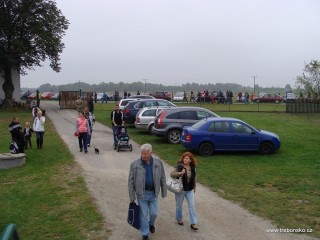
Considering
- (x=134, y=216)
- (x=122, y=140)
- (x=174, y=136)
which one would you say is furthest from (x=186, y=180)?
(x=174, y=136)

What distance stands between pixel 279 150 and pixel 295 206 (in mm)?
8411

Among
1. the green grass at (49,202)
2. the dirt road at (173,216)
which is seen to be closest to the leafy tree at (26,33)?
the green grass at (49,202)

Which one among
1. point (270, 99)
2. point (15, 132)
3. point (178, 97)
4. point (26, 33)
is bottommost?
point (15, 132)

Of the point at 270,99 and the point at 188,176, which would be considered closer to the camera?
the point at 188,176

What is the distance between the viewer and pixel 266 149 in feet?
56.1

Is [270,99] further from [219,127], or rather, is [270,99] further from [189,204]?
[189,204]

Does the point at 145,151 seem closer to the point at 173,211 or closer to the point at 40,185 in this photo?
the point at 173,211

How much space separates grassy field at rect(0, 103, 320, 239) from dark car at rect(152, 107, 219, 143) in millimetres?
1103

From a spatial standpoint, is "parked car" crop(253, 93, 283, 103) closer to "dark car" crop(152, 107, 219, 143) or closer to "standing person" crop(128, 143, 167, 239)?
"dark car" crop(152, 107, 219, 143)

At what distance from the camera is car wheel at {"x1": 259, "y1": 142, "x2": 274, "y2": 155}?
17062mm

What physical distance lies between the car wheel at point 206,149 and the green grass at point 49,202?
185 inches

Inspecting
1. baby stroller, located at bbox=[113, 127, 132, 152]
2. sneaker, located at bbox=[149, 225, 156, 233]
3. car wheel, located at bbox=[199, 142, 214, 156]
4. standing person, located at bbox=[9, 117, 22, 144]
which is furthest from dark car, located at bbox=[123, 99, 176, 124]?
sneaker, located at bbox=[149, 225, 156, 233]

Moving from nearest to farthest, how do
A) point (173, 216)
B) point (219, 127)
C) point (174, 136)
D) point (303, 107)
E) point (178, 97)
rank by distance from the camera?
point (173, 216) < point (219, 127) < point (174, 136) < point (303, 107) < point (178, 97)

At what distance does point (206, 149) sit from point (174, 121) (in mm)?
3466
